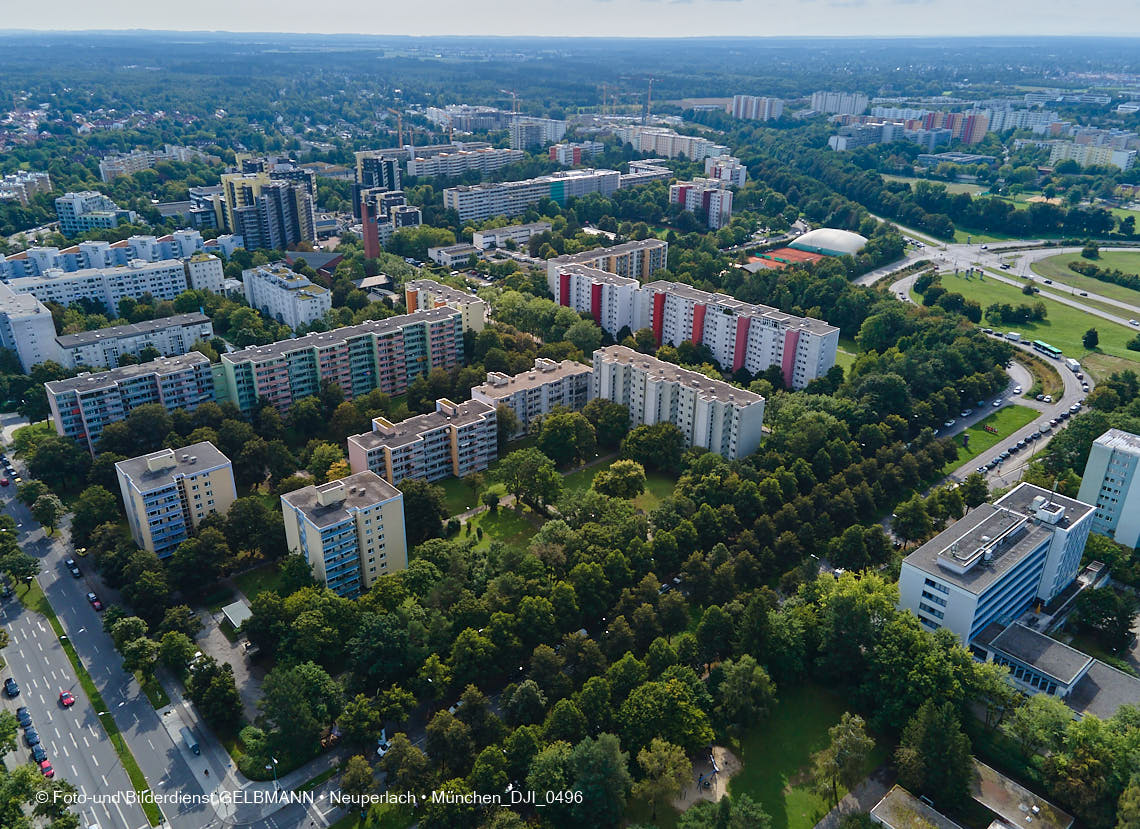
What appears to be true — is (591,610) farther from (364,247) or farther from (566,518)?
(364,247)

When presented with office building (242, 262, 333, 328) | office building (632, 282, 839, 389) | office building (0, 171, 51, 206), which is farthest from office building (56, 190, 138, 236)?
office building (632, 282, 839, 389)

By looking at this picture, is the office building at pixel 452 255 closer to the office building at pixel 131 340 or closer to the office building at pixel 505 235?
the office building at pixel 505 235

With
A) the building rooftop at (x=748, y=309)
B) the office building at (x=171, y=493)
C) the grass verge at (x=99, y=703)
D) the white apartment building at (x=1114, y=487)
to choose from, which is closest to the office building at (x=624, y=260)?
the building rooftop at (x=748, y=309)

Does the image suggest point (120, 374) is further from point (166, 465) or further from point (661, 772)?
point (661, 772)

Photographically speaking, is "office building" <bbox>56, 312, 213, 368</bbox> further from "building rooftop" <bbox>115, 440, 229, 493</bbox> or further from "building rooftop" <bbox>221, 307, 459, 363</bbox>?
"building rooftop" <bbox>115, 440, 229, 493</bbox>

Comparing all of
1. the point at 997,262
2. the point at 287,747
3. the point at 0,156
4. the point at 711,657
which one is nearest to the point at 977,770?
the point at 711,657
